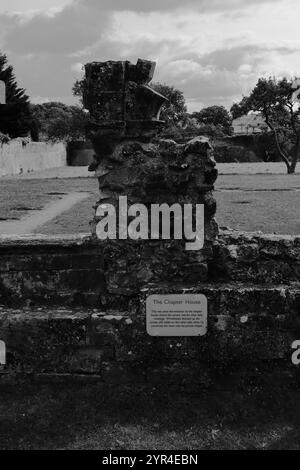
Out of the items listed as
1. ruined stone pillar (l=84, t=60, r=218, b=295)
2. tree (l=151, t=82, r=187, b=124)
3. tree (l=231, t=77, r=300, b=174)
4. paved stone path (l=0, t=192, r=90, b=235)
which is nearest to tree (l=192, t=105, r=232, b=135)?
tree (l=151, t=82, r=187, b=124)

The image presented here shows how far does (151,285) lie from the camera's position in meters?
4.58

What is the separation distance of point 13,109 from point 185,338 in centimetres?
4332

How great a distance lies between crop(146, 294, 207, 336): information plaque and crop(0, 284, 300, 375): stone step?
39mm

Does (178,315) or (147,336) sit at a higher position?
(178,315)

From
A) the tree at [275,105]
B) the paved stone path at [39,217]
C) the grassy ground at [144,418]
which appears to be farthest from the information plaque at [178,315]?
the tree at [275,105]

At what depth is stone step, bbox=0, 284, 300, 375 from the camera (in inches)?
176

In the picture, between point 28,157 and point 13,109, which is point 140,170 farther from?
point 13,109

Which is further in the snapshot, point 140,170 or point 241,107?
point 241,107

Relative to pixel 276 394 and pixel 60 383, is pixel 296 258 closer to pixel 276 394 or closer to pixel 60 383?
pixel 276 394

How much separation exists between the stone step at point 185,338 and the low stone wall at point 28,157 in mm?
28575

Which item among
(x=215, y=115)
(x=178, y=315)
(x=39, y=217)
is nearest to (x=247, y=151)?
(x=215, y=115)

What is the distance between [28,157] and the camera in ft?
124

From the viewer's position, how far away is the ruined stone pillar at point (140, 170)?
4.57 m
